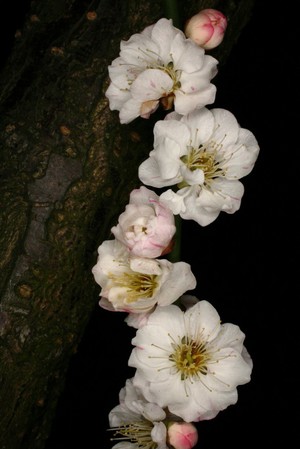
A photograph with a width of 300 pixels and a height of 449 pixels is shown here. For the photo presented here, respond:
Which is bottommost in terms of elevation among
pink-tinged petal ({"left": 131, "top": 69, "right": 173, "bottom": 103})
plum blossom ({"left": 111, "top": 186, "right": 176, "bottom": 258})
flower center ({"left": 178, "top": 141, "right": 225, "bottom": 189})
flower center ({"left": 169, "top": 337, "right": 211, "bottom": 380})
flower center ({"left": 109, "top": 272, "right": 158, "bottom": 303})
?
flower center ({"left": 169, "top": 337, "right": 211, "bottom": 380})

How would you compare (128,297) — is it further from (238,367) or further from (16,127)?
(16,127)

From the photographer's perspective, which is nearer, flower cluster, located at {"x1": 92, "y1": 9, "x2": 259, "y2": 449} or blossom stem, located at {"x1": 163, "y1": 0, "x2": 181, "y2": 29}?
flower cluster, located at {"x1": 92, "y1": 9, "x2": 259, "y2": 449}

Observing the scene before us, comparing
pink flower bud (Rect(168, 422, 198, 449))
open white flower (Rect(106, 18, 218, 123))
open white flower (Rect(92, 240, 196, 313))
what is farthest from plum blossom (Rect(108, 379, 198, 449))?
open white flower (Rect(106, 18, 218, 123))

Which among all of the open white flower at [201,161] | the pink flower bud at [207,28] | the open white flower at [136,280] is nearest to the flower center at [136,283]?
the open white flower at [136,280]

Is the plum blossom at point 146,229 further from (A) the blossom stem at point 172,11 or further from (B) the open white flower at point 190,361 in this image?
(A) the blossom stem at point 172,11

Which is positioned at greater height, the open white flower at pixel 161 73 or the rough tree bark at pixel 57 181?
the open white flower at pixel 161 73

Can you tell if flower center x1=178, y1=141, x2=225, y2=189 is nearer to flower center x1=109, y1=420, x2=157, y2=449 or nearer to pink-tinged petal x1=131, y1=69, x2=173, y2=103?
pink-tinged petal x1=131, y1=69, x2=173, y2=103

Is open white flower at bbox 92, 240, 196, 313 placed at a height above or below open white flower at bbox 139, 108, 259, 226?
below

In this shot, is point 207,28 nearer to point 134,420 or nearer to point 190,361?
point 190,361
